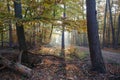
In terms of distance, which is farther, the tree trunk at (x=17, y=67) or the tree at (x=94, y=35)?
the tree at (x=94, y=35)

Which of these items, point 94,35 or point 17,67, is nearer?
point 17,67

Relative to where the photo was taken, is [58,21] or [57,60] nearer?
[58,21]

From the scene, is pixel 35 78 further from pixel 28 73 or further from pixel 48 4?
pixel 48 4

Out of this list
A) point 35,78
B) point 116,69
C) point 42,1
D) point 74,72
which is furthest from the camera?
point 116,69

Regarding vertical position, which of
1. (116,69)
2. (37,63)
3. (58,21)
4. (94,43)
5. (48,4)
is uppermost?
(48,4)

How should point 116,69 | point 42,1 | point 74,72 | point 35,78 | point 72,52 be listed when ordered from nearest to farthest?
point 35,78 → point 74,72 → point 42,1 → point 116,69 → point 72,52

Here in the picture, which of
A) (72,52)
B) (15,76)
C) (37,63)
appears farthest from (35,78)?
(72,52)

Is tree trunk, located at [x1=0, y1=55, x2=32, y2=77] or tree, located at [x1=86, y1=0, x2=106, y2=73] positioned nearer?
tree trunk, located at [x1=0, y1=55, x2=32, y2=77]

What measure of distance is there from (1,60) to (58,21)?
3337 mm

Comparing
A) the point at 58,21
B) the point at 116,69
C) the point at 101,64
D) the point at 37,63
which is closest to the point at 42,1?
the point at 58,21

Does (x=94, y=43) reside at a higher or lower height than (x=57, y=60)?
higher

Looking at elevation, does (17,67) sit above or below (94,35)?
below

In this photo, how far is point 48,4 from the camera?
8.73 meters

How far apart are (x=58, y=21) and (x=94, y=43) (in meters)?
2.14
